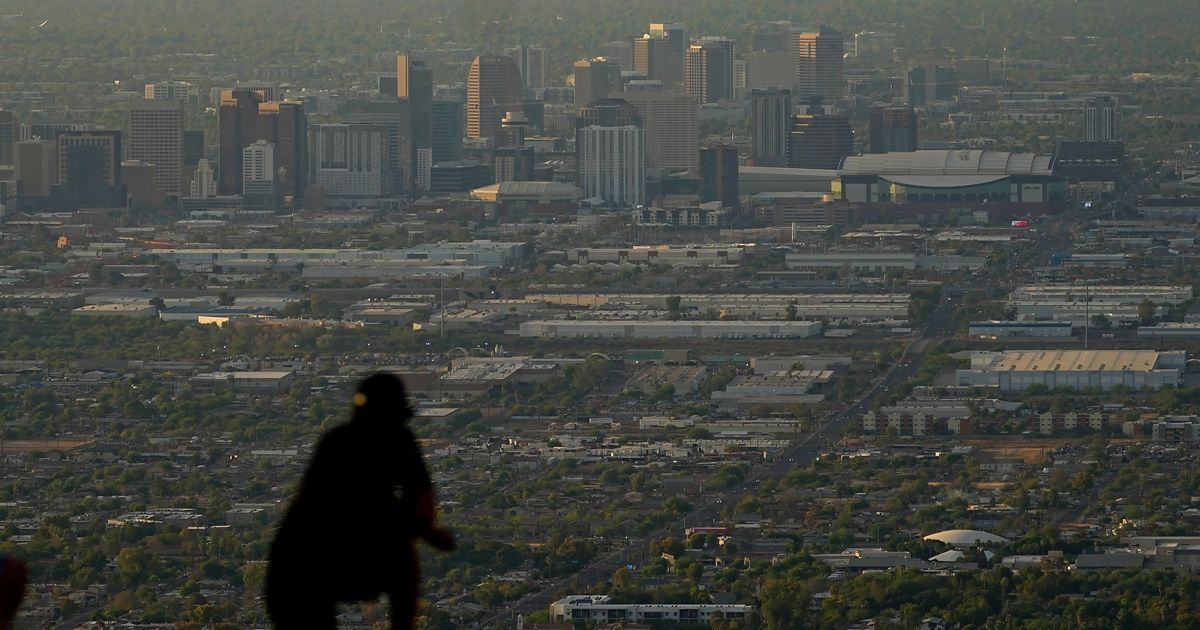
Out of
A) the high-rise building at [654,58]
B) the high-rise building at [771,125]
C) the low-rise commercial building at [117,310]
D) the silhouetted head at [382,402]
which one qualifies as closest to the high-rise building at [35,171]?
the high-rise building at [771,125]

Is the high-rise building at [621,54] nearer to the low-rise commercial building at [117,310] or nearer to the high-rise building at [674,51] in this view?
the high-rise building at [674,51]

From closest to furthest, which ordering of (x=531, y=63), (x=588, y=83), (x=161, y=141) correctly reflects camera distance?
(x=161, y=141) → (x=588, y=83) → (x=531, y=63)

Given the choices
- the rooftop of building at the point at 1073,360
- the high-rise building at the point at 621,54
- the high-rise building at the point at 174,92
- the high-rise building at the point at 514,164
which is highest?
the high-rise building at the point at 621,54

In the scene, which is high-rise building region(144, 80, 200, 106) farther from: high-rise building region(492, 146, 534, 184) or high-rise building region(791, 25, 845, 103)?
high-rise building region(791, 25, 845, 103)

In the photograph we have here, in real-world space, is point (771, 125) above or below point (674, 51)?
below

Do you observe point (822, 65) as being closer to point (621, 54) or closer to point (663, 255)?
point (621, 54)

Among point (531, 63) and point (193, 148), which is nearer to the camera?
point (193, 148)

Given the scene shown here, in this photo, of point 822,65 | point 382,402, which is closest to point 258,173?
point 822,65
